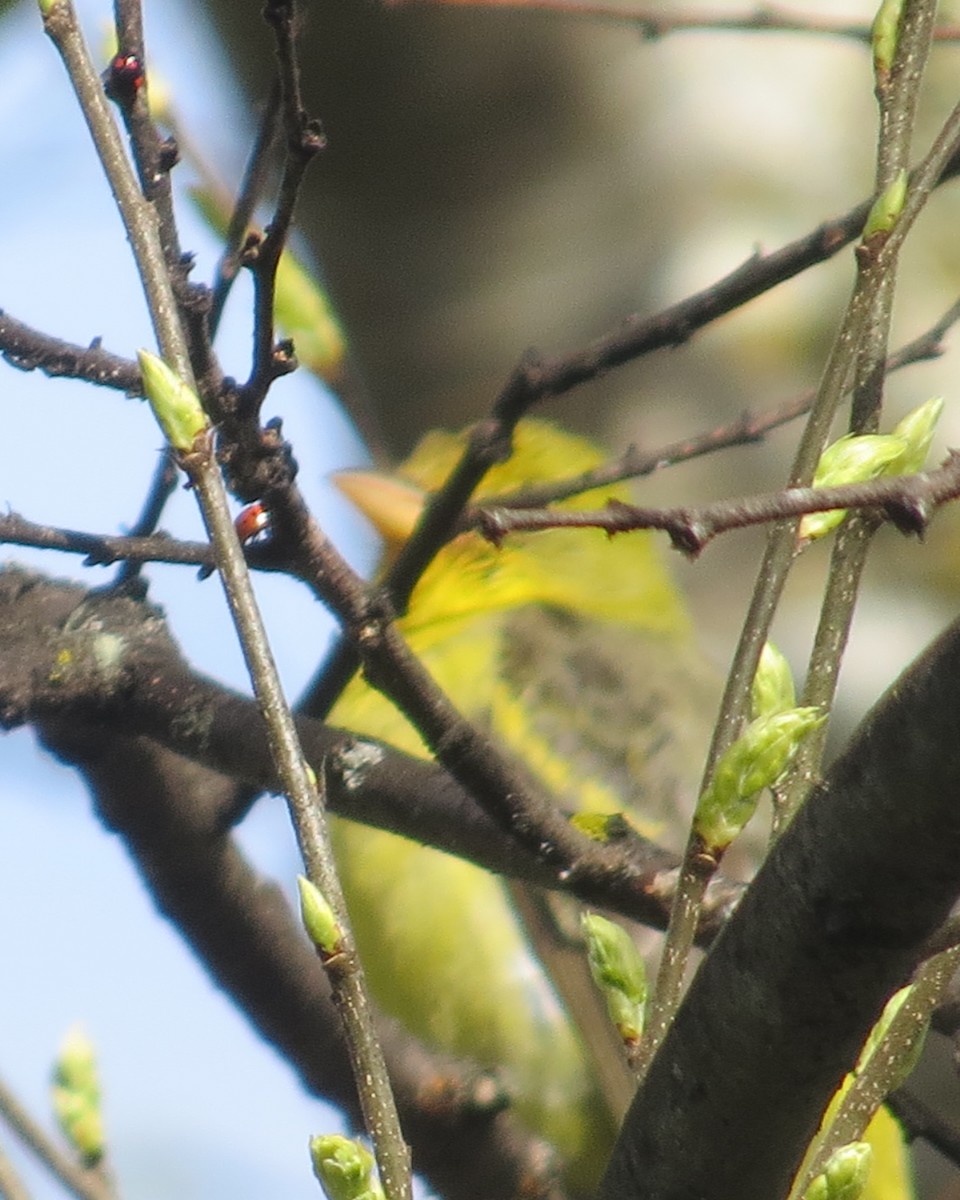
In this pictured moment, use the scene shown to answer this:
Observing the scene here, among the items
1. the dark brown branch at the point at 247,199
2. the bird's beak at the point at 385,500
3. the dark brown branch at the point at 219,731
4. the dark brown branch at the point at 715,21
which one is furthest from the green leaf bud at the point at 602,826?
the bird's beak at the point at 385,500

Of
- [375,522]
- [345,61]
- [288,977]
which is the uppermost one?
[345,61]

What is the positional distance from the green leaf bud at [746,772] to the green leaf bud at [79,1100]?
0.84 m

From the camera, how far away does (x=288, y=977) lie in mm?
1815

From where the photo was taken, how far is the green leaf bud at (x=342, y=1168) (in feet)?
2.70

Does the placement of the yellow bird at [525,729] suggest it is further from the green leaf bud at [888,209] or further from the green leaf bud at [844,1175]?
the green leaf bud at [844,1175]

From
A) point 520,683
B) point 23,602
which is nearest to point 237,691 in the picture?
point 23,602

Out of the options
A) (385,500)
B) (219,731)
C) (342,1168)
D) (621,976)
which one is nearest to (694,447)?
(219,731)

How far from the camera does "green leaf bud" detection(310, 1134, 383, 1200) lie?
0.82m

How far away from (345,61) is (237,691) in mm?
2061

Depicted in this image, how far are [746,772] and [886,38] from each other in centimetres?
55

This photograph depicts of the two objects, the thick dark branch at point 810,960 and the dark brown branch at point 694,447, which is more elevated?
the dark brown branch at point 694,447

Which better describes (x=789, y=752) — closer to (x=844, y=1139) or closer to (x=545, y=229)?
(x=844, y=1139)

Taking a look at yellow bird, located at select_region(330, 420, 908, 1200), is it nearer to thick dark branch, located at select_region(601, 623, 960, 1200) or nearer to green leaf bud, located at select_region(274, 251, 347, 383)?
green leaf bud, located at select_region(274, 251, 347, 383)

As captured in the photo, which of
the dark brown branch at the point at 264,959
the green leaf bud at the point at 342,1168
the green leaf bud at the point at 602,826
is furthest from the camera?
the dark brown branch at the point at 264,959
